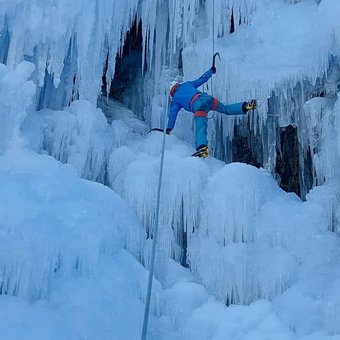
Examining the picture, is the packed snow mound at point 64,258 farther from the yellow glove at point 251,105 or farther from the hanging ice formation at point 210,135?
the yellow glove at point 251,105

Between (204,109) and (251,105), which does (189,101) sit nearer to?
(204,109)

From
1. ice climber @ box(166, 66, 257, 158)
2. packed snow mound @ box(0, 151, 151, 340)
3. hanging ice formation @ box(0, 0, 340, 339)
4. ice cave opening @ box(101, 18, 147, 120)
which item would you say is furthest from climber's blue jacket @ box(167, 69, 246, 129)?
packed snow mound @ box(0, 151, 151, 340)

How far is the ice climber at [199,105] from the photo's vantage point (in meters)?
5.50

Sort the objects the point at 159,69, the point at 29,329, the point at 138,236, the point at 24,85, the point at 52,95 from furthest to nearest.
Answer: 1. the point at 159,69
2. the point at 52,95
3. the point at 24,85
4. the point at 138,236
5. the point at 29,329

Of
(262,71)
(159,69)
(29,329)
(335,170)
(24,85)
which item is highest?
(159,69)

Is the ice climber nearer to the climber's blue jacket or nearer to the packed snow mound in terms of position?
the climber's blue jacket

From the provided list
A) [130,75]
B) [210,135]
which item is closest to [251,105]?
[210,135]

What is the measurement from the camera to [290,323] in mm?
3857

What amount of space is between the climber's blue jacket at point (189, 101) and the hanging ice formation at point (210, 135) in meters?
0.24

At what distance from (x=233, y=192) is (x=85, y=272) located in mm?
1580

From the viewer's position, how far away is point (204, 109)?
5.64m

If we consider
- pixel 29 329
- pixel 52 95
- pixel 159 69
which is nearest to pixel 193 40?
pixel 159 69

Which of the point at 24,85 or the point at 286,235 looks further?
the point at 24,85

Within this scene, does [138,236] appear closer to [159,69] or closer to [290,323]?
[290,323]
